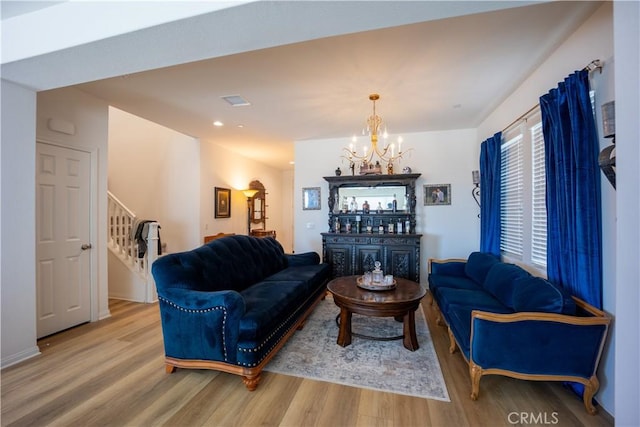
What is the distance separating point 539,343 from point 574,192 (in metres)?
1.13

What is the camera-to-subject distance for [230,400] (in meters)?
1.95

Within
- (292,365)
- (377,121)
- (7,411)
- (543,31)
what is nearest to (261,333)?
(292,365)

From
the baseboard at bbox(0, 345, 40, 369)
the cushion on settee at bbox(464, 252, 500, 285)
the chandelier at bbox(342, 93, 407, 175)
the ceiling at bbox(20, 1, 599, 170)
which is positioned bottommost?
the baseboard at bbox(0, 345, 40, 369)

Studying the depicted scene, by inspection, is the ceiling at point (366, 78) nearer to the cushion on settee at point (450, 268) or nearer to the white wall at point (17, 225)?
the white wall at point (17, 225)

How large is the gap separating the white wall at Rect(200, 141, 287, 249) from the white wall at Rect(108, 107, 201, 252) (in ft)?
0.58

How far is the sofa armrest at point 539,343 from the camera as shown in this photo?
1790 millimetres

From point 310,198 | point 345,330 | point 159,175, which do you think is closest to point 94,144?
point 159,175

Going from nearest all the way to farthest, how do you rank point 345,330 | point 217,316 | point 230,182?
point 217,316 < point 345,330 < point 230,182

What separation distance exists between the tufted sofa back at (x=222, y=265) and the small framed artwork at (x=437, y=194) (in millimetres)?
2752

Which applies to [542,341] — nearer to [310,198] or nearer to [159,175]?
[310,198]

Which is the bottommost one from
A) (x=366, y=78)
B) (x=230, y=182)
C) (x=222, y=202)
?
(x=222, y=202)

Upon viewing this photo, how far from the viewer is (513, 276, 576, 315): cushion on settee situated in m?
1.87

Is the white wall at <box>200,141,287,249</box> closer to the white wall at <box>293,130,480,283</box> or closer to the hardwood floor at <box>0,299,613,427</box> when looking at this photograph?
the white wall at <box>293,130,480,283</box>

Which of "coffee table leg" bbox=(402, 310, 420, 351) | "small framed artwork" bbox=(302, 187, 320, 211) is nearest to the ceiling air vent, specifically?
"small framed artwork" bbox=(302, 187, 320, 211)
